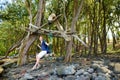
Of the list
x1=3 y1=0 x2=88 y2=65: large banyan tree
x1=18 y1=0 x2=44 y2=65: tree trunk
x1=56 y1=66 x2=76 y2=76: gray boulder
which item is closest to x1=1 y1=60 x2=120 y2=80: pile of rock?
x1=56 y1=66 x2=76 y2=76: gray boulder

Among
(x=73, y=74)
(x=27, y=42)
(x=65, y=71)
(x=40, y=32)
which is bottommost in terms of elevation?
(x=73, y=74)

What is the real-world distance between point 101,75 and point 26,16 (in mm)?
20237

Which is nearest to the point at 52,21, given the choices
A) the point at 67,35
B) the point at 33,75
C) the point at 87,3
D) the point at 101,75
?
the point at 67,35

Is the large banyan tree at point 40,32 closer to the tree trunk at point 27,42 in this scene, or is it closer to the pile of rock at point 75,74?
the tree trunk at point 27,42

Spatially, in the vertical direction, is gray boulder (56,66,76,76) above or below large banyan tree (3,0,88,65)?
below

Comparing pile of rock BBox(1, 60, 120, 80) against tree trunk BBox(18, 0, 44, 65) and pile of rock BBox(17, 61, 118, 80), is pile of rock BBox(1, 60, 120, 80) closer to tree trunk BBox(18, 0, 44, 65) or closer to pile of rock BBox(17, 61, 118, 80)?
pile of rock BBox(17, 61, 118, 80)

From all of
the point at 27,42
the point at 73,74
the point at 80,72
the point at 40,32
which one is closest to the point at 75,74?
the point at 73,74

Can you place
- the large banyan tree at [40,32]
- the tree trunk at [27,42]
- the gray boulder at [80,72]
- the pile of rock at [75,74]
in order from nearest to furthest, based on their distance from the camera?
the pile of rock at [75,74], the gray boulder at [80,72], the large banyan tree at [40,32], the tree trunk at [27,42]

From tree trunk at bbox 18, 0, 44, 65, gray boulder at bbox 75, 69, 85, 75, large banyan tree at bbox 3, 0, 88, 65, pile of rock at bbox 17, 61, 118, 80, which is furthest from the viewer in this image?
tree trunk at bbox 18, 0, 44, 65

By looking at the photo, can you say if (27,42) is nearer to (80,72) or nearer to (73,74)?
(73,74)

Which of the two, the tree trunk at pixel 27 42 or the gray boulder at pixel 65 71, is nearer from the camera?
the gray boulder at pixel 65 71

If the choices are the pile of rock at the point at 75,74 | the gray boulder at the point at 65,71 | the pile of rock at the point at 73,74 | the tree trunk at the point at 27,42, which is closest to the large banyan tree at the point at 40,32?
the tree trunk at the point at 27,42

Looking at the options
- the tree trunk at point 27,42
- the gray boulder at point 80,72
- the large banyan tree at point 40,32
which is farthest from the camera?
the tree trunk at point 27,42

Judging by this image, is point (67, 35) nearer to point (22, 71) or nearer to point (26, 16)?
point (22, 71)
